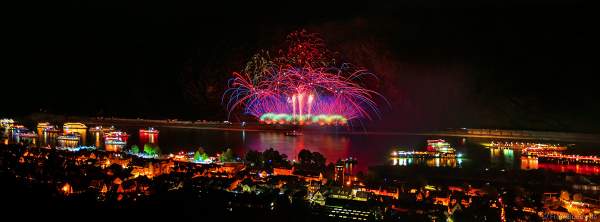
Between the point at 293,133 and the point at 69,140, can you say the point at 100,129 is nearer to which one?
the point at 69,140

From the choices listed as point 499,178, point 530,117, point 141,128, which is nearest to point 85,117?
point 141,128

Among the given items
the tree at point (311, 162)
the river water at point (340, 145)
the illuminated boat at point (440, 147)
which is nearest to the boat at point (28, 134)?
the river water at point (340, 145)

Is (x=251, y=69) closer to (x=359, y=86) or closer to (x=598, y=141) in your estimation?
(x=359, y=86)

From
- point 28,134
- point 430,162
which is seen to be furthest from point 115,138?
point 430,162

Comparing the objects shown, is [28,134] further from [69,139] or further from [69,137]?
[69,139]

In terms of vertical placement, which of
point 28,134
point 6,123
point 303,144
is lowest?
point 303,144

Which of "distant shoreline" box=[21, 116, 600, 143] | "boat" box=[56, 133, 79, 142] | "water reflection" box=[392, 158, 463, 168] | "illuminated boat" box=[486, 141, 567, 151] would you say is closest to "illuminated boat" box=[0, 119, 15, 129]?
"distant shoreline" box=[21, 116, 600, 143]

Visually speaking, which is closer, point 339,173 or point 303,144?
point 339,173

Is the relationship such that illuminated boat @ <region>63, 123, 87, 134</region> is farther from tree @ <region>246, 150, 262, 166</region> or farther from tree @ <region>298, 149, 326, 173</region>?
tree @ <region>298, 149, 326, 173</region>

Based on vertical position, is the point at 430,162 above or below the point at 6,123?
below

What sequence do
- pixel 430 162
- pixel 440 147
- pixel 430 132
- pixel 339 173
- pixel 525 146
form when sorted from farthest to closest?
pixel 430 132, pixel 525 146, pixel 440 147, pixel 430 162, pixel 339 173

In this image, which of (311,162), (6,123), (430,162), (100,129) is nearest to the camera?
(311,162)
